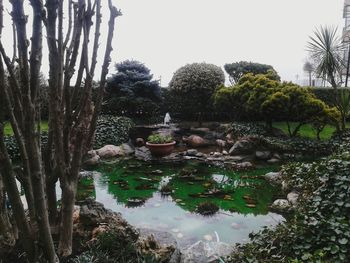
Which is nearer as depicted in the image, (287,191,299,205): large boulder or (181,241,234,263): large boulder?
(181,241,234,263): large boulder

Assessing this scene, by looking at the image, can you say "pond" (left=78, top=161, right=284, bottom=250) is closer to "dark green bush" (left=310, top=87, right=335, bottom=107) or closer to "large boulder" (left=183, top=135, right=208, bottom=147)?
"large boulder" (left=183, top=135, right=208, bottom=147)

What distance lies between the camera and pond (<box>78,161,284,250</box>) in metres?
4.13

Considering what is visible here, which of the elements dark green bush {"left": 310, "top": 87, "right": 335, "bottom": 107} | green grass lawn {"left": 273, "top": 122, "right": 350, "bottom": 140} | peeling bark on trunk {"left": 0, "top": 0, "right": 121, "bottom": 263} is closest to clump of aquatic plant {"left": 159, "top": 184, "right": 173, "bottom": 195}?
peeling bark on trunk {"left": 0, "top": 0, "right": 121, "bottom": 263}

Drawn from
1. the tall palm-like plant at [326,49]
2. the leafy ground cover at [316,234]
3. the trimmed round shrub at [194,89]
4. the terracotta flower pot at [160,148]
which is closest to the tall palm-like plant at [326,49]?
the tall palm-like plant at [326,49]

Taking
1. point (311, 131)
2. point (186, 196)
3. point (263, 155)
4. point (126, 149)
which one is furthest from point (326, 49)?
point (186, 196)

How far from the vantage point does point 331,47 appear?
10.2m

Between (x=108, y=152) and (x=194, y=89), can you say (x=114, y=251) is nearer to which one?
(x=108, y=152)

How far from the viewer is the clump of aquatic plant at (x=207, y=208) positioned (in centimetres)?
461

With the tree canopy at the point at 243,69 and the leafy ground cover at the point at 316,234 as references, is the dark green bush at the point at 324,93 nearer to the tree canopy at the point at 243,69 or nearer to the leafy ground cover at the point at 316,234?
the tree canopy at the point at 243,69

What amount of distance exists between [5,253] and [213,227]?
260 cm

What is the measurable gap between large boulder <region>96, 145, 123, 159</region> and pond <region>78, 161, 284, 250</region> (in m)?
0.75

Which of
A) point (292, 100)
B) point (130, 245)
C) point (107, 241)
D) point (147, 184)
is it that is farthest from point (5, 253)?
point (292, 100)

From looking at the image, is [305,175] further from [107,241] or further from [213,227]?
[107,241]

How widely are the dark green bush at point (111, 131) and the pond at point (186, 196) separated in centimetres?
189
